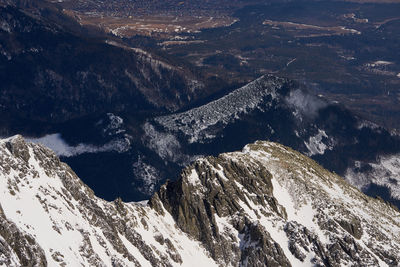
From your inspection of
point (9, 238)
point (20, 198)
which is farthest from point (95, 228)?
point (9, 238)

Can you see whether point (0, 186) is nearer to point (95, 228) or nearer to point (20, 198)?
point (20, 198)

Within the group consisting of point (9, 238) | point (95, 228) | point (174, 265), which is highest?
point (9, 238)

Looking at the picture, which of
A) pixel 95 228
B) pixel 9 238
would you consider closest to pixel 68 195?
pixel 95 228

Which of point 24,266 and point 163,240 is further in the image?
point 163,240

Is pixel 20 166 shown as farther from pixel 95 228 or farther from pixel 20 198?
pixel 95 228

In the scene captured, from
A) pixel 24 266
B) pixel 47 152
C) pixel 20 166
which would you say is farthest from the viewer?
pixel 47 152

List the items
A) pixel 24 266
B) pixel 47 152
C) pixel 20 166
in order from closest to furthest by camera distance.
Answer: pixel 24 266, pixel 20 166, pixel 47 152

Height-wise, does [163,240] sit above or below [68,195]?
below

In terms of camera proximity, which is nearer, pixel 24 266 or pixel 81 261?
pixel 24 266

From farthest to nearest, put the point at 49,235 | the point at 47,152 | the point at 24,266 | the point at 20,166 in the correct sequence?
the point at 47,152
the point at 20,166
the point at 49,235
the point at 24,266
